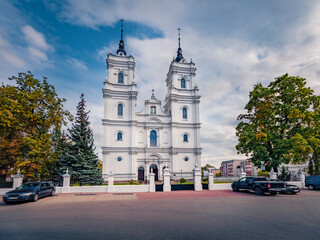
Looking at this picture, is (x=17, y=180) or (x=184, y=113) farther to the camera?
(x=184, y=113)

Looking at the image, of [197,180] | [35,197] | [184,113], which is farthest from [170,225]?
[184,113]

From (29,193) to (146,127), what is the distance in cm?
2475

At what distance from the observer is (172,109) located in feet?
121

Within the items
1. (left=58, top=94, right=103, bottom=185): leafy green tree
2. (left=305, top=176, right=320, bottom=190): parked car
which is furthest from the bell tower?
(left=305, top=176, right=320, bottom=190): parked car

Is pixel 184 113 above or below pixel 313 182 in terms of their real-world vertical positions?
above

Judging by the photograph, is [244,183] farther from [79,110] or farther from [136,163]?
[79,110]

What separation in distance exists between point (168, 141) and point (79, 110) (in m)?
16.5

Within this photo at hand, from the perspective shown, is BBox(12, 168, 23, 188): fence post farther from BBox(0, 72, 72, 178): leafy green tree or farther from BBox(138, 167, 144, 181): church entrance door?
BBox(138, 167, 144, 181): church entrance door

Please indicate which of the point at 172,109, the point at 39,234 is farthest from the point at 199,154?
the point at 39,234

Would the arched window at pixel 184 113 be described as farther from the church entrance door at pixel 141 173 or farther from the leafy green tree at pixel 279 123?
the leafy green tree at pixel 279 123

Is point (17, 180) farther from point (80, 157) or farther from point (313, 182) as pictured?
point (313, 182)

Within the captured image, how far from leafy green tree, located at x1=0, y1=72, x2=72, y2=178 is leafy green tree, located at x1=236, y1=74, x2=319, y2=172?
2018 cm

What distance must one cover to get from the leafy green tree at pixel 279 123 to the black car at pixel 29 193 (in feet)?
63.0

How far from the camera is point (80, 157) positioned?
2253 cm
